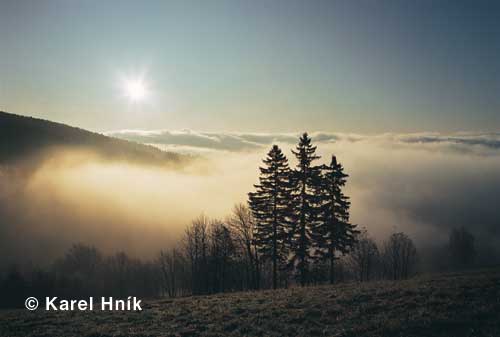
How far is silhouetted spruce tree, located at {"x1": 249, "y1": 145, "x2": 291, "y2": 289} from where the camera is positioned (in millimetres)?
38250

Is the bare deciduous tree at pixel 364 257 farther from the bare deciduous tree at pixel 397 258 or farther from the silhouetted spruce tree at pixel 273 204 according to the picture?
the silhouetted spruce tree at pixel 273 204

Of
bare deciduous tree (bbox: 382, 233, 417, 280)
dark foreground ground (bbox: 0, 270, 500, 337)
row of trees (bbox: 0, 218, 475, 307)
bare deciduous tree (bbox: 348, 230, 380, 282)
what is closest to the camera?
→ dark foreground ground (bbox: 0, 270, 500, 337)

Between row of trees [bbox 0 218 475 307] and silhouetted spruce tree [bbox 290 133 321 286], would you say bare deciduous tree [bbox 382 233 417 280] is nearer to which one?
row of trees [bbox 0 218 475 307]

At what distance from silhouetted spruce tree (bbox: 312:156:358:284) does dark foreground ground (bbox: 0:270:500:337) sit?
46.7 ft

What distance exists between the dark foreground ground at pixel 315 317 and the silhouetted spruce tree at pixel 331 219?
14234mm

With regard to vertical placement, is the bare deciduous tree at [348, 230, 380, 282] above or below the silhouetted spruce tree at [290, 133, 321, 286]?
below

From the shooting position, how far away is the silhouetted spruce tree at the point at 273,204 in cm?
3825

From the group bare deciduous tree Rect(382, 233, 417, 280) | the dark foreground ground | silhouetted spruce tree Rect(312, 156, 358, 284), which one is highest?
silhouetted spruce tree Rect(312, 156, 358, 284)

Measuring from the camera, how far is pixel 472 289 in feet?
66.3

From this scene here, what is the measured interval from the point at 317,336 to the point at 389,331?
10.1ft

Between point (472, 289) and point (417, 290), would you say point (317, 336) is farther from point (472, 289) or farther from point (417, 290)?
point (472, 289)

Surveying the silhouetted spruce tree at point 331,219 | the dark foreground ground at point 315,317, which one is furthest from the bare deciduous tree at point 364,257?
the dark foreground ground at point 315,317

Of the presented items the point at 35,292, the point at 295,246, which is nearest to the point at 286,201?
the point at 295,246

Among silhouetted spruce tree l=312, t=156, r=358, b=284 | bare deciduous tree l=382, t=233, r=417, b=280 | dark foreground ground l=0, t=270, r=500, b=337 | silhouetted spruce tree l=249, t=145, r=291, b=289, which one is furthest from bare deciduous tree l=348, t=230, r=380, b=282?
dark foreground ground l=0, t=270, r=500, b=337
